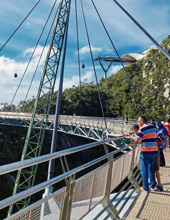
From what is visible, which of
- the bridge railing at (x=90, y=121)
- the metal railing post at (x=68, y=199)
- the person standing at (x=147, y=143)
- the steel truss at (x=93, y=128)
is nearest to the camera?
the metal railing post at (x=68, y=199)

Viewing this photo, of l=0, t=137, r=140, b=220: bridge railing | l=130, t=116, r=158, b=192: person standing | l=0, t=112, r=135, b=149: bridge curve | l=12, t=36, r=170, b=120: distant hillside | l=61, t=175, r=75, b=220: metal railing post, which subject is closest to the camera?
l=0, t=137, r=140, b=220: bridge railing

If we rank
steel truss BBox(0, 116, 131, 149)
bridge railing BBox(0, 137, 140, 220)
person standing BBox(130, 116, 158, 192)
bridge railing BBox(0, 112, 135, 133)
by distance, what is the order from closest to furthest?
1. bridge railing BBox(0, 137, 140, 220)
2. person standing BBox(130, 116, 158, 192)
3. steel truss BBox(0, 116, 131, 149)
4. bridge railing BBox(0, 112, 135, 133)

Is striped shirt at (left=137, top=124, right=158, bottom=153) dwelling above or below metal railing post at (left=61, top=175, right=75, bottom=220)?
above

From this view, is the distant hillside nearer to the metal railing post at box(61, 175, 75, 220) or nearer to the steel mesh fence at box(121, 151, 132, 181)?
the steel mesh fence at box(121, 151, 132, 181)

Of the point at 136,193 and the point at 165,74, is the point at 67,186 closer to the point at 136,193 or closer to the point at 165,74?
the point at 136,193

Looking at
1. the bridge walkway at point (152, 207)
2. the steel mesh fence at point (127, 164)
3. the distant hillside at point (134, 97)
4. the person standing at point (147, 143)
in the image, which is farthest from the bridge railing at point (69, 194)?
the distant hillside at point (134, 97)

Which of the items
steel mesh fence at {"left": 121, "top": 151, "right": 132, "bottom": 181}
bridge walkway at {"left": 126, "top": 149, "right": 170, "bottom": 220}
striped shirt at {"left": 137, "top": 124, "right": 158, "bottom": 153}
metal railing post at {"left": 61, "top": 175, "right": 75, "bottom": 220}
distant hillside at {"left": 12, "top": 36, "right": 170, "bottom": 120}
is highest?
distant hillside at {"left": 12, "top": 36, "right": 170, "bottom": 120}

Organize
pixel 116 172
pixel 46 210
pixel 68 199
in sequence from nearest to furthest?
pixel 46 210
pixel 68 199
pixel 116 172

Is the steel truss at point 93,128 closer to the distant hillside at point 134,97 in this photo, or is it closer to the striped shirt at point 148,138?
the striped shirt at point 148,138

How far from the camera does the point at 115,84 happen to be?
58.7 m

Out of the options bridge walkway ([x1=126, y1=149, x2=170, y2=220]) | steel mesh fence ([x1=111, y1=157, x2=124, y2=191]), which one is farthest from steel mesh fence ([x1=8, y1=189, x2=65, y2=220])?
bridge walkway ([x1=126, y1=149, x2=170, y2=220])

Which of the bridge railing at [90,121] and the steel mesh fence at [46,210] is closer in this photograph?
the steel mesh fence at [46,210]

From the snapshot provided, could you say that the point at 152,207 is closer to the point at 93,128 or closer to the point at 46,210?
the point at 46,210

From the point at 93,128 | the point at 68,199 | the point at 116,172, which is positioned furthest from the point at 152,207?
the point at 93,128
